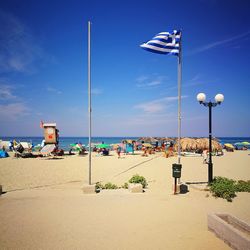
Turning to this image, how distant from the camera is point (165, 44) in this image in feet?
30.1

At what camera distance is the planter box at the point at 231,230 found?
140 inches

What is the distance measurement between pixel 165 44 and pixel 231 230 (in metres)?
7.58

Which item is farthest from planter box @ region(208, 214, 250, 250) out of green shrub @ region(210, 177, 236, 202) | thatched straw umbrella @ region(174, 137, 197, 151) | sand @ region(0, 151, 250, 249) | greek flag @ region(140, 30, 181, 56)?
thatched straw umbrella @ region(174, 137, 197, 151)

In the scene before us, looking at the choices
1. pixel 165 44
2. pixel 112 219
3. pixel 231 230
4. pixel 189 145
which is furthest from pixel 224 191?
pixel 189 145

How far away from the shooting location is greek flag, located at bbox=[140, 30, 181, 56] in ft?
29.8

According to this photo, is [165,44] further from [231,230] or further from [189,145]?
[189,145]

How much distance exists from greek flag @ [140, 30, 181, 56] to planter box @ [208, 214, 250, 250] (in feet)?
22.8

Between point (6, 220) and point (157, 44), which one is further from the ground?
point (157, 44)

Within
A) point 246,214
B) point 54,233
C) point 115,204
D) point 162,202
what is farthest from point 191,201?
point 54,233

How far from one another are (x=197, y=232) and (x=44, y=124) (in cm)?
2451

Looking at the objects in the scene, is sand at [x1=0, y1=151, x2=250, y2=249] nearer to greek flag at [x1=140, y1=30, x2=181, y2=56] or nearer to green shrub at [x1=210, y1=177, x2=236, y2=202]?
green shrub at [x1=210, y1=177, x2=236, y2=202]

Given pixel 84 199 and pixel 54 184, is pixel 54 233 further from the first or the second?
pixel 54 184

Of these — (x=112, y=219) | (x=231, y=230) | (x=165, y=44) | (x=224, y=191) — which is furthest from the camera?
(x=165, y=44)

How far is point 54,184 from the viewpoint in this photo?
34.2ft
